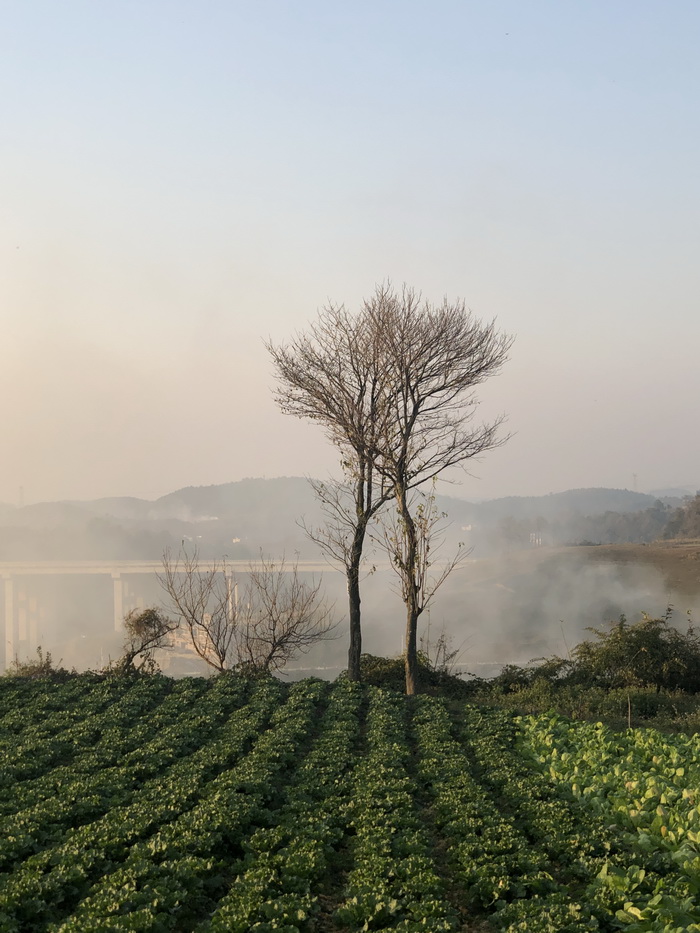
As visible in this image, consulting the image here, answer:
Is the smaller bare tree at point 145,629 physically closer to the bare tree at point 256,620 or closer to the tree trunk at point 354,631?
the bare tree at point 256,620

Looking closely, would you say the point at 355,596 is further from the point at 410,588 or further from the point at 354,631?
the point at 410,588

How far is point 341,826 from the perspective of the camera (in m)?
11.1

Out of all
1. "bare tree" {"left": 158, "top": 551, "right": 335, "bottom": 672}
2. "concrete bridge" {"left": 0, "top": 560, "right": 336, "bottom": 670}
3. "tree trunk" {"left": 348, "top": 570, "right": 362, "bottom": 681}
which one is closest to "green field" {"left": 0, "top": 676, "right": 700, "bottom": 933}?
"tree trunk" {"left": 348, "top": 570, "right": 362, "bottom": 681}

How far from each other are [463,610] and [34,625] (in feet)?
260

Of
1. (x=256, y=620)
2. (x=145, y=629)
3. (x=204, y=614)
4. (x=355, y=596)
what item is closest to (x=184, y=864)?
(x=355, y=596)

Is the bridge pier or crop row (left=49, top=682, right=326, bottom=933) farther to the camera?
the bridge pier

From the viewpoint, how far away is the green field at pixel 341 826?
26.9 feet

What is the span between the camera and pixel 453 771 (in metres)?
14.0

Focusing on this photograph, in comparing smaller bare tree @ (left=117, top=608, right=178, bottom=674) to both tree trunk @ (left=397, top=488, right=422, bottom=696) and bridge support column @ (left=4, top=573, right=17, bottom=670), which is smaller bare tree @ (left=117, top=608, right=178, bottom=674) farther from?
bridge support column @ (left=4, top=573, right=17, bottom=670)

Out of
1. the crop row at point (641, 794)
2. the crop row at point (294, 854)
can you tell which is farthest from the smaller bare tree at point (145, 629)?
the crop row at point (641, 794)

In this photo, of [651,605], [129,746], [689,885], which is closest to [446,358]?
[129,746]

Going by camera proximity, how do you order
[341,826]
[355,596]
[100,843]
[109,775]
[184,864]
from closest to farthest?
1. [184,864]
2. [100,843]
3. [341,826]
4. [109,775]
5. [355,596]

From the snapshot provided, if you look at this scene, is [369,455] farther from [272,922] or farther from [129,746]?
[272,922]

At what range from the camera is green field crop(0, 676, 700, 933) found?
820 centimetres
